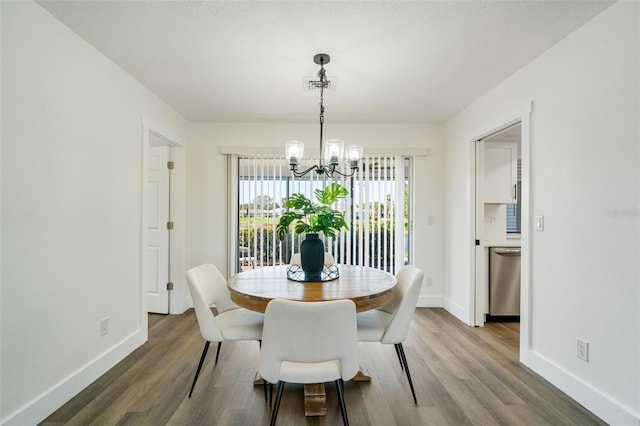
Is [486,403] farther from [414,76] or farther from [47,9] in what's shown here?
[47,9]

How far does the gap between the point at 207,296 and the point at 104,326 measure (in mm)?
860

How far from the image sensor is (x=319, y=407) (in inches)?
70.1

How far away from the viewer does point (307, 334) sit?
1.36 m

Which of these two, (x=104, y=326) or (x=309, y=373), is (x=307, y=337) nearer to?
(x=309, y=373)

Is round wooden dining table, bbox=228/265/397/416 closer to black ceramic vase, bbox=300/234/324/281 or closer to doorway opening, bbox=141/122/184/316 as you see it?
black ceramic vase, bbox=300/234/324/281

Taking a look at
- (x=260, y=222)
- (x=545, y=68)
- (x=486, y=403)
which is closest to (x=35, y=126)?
(x=260, y=222)

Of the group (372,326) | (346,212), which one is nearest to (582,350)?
(372,326)

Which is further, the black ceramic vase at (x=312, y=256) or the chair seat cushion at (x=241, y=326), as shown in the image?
the black ceramic vase at (x=312, y=256)

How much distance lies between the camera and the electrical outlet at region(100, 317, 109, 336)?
2.26 m

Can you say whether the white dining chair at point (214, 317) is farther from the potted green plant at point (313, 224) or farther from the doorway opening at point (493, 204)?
the doorway opening at point (493, 204)

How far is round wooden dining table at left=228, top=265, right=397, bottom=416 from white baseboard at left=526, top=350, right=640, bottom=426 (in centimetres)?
124

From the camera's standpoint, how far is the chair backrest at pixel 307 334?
134 cm

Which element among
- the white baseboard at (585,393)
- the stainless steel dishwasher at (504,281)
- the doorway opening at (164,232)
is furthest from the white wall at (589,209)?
the doorway opening at (164,232)

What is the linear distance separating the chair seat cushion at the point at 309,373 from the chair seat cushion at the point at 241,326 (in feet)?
1.69
